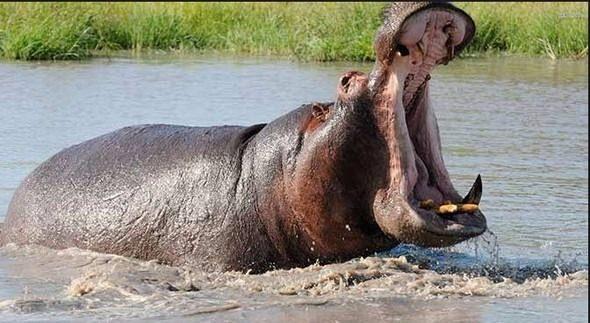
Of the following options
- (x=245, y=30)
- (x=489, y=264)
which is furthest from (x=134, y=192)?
(x=245, y=30)

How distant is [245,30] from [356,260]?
1797 cm

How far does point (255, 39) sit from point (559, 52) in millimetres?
4982

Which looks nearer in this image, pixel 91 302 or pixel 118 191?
pixel 91 302

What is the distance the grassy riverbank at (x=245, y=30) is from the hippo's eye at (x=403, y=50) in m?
14.0

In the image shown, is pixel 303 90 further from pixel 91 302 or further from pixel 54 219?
pixel 91 302

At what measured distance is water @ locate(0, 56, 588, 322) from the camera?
5.49 metres

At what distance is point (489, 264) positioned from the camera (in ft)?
21.4

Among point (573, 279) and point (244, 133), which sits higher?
point (244, 133)

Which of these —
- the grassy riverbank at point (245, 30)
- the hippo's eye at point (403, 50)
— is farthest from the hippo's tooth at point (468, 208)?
the grassy riverbank at point (245, 30)

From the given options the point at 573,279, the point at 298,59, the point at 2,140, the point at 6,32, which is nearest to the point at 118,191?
the point at 573,279

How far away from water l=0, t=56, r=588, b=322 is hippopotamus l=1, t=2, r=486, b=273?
12 centimetres

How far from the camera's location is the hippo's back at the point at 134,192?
6.01 meters

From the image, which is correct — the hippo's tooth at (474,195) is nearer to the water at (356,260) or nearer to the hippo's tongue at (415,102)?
the hippo's tongue at (415,102)

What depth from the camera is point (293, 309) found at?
548 centimetres
